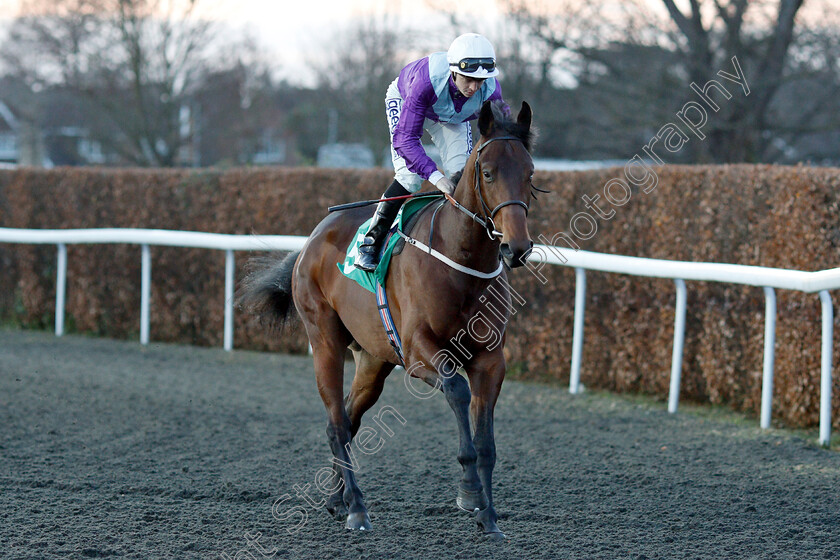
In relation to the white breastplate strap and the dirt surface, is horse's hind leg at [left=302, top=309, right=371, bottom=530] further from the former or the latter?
the white breastplate strap

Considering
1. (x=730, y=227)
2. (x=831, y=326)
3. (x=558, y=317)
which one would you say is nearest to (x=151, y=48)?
(x=558, y=317)

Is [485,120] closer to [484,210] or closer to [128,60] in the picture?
[484,210]

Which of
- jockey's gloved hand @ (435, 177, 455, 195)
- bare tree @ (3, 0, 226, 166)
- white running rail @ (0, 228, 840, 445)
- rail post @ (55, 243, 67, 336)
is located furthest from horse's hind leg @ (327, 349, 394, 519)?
bare tree @ (3, 0, 226, 166)

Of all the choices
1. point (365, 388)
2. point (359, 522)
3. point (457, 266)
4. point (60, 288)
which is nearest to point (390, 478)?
point (365, 388)

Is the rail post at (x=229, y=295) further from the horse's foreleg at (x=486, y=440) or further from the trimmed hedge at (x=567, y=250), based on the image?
the horse's foreleg at (x=486, y=440)

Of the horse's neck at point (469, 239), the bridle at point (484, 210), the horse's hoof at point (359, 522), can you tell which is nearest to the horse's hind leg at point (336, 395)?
the horse's hoof at point (359, 522)

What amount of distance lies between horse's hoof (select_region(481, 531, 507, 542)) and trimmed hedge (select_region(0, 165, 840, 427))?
276 centimetres

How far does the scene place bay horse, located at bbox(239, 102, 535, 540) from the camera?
10.3 feet

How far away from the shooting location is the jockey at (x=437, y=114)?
345 cm

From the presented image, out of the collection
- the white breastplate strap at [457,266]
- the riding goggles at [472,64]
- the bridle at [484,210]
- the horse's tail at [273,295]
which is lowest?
the horse's tail at [273,295]

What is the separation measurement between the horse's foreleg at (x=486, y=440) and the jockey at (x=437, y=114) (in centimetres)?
78

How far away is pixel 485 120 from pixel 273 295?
189 centimetres

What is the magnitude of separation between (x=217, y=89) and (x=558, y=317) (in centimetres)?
1340

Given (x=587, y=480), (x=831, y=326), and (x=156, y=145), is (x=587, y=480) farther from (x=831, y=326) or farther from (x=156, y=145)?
(x=156, y=145)
